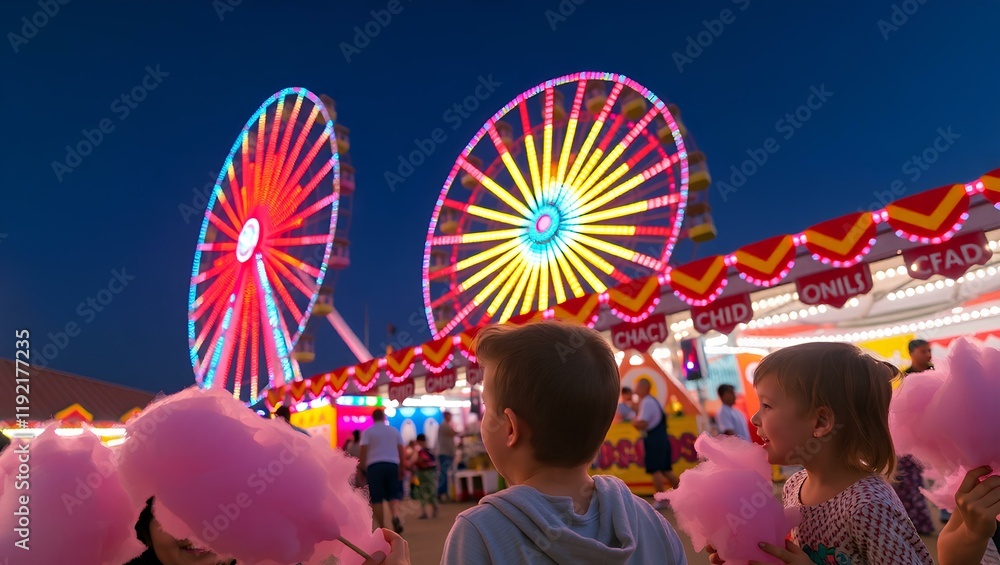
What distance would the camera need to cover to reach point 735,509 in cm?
131

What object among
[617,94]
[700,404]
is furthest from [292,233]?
[700,404]

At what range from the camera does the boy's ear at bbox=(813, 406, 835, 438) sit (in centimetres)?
148

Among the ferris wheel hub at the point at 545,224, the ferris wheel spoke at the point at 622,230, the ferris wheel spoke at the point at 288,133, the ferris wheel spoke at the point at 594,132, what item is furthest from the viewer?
the ferris wheel spoke at the point at 288,133

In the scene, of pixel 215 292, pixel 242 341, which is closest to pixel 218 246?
pixel 215 292

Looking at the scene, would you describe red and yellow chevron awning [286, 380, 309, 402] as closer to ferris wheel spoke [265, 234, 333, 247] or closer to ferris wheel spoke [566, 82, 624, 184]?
ferris wheel spoke [265, 234, 333, 247]

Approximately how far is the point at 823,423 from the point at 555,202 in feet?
39.6

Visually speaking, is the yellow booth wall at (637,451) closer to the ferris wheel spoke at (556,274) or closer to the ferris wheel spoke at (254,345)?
the ferris wheel spoke at (556,274)

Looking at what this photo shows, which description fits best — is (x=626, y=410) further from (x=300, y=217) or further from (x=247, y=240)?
(x=247, y=240)

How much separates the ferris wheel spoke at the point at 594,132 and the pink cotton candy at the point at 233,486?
41.2 ft

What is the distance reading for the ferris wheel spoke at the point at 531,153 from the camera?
13820 millimetres

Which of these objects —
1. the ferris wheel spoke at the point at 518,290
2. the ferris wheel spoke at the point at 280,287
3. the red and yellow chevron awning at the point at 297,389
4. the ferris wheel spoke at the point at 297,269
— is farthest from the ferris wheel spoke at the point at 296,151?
the ferris wheel spoke at the point at 518,290

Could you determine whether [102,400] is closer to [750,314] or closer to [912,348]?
[750,314]

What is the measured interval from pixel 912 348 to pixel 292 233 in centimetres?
1326

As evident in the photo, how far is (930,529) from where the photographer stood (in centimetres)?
498
